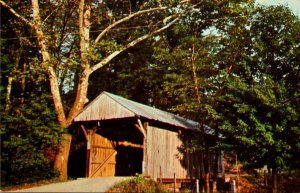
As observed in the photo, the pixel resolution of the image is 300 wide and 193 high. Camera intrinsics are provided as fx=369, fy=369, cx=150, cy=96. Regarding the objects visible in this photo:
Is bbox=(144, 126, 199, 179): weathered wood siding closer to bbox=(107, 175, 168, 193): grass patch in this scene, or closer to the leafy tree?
bbox=(107, 175, 168, 193): grass patch

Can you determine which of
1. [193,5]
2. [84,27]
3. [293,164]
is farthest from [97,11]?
[293,164]

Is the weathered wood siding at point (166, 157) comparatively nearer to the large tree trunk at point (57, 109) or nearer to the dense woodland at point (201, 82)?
the dense woodland at point (201, 82)

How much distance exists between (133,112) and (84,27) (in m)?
8.86

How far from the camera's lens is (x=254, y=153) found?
19531 millimetres

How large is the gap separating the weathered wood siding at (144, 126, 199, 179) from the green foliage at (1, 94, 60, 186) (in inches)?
207

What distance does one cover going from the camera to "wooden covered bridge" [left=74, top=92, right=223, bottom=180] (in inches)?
789

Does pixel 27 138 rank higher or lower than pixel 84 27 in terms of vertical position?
lower

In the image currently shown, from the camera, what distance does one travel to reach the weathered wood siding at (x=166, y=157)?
20203 mm

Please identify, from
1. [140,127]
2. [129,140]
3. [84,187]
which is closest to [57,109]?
[140,127]

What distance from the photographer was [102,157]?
23.0 meters

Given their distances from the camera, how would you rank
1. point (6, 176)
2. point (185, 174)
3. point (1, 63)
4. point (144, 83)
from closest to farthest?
point (6, 176) → point (1, 63) → point (185, 174) → point (144, 83)

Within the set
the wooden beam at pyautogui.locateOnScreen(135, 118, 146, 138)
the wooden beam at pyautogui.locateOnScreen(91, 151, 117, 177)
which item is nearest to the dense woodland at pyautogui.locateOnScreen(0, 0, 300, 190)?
the wooden beam at pyautogui.locateOnScreen(91, 151, 117, 177)

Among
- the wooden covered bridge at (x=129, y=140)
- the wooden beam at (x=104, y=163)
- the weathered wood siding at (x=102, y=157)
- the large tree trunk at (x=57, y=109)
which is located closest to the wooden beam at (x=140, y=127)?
the wooden covered bridge at (x=129, y=140)

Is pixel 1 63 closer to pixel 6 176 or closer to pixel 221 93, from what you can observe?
pixel 6 176
